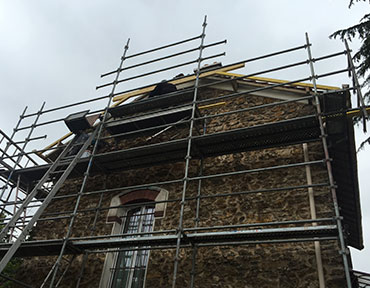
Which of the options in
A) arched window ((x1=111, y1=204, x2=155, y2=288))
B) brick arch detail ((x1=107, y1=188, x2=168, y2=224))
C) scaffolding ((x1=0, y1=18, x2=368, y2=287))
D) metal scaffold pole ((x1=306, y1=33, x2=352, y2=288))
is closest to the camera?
metal scaffold pole ((x1=306, y1=33, x2=352, y2=288))

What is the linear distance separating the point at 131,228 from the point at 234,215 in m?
2.61

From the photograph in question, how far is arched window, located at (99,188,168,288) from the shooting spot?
22.8 feet

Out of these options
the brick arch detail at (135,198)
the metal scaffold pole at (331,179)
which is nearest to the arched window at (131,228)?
the brick arch detail at (135,198)

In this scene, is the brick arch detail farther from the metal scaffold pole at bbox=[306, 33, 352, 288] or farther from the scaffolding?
the metal scaffold pole at bbox=[306, 33, 352, 288]

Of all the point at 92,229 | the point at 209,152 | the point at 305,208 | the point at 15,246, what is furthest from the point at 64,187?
the point at 305,208

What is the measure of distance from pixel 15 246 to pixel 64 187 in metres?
3.31

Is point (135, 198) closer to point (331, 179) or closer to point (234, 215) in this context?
point (234, 215)

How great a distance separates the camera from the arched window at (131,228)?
6945 mm

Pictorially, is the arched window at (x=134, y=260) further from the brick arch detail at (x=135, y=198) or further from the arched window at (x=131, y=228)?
the brick arch detail at (x=135, y=198)

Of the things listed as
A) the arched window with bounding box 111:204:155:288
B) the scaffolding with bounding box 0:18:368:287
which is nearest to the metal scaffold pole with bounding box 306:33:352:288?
the scaffolding with bounding box 0:18:368:287

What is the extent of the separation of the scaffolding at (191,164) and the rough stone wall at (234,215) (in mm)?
125

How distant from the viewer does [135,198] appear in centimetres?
789

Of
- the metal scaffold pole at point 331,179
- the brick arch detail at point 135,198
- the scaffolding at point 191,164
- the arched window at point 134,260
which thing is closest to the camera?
the metal scaffold pole at point 331,179

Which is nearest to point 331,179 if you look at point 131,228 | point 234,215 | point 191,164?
point 234,215
